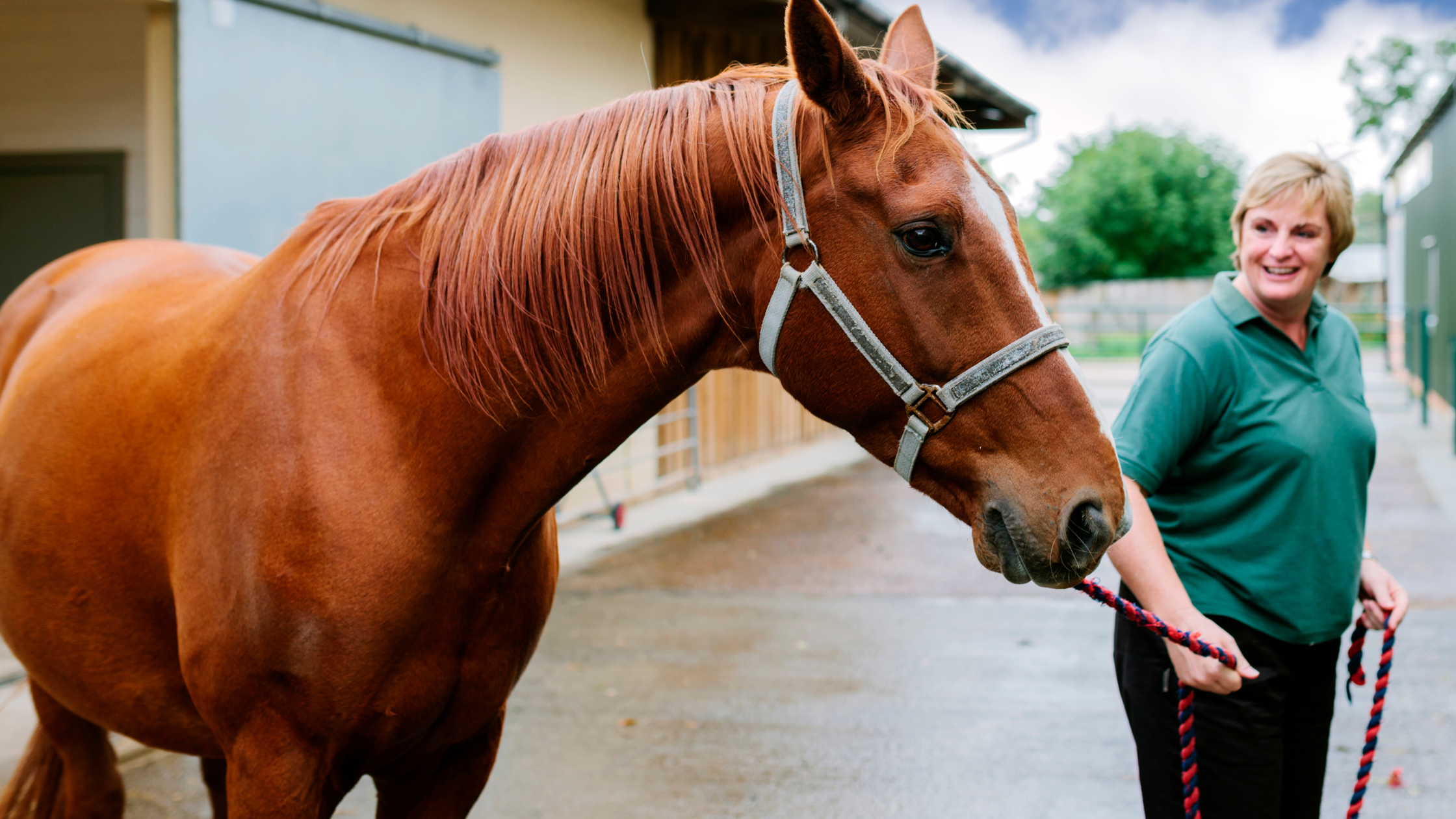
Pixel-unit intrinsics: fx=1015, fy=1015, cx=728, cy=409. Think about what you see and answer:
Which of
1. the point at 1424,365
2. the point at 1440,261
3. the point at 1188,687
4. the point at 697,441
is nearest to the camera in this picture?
the point at 1188,687

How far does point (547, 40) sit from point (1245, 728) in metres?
6.40

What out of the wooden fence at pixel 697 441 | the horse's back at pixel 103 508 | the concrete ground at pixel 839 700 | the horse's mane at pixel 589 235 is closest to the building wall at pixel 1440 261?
the wooden fence at pixel 697 441

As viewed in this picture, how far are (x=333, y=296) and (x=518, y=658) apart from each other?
0.67 m

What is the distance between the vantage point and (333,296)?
1.58m

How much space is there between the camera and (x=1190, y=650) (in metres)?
1.77

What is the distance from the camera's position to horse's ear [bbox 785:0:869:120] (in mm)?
1308

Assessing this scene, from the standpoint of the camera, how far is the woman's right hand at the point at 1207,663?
1770 millimetres

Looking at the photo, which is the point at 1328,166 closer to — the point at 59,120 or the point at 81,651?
the point at 81,651

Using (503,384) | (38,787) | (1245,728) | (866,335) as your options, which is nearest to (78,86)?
(38,787)

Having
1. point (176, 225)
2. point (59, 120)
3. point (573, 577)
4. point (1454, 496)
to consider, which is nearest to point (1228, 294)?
point (176, 225)

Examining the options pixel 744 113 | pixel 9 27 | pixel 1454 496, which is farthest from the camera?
pixel 1454 496

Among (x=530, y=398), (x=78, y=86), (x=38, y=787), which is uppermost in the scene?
(x=78, y=86)

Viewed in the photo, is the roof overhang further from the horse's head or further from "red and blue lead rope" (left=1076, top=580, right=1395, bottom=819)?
the horse's head

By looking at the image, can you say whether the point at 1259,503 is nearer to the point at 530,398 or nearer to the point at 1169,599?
the point at 1169,599
